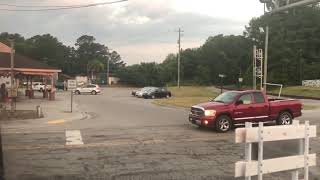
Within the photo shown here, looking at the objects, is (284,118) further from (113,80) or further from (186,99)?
(113,80)

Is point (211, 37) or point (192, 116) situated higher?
point (211, 37)

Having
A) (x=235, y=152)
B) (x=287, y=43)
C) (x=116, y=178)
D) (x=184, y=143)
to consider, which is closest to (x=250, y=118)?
(x=184, y=143)

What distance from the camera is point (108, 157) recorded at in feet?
47.7

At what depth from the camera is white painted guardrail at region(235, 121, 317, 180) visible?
8.52 metres

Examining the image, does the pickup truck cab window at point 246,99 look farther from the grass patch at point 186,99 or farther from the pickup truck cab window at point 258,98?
the grass patch at point 186,99

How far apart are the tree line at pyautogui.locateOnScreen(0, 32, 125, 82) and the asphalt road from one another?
3123cm

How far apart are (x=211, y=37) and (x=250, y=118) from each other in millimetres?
134512

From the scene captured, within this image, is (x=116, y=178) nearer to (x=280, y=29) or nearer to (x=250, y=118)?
(x=250, y=118)

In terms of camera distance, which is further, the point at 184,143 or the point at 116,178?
the point at 184,143

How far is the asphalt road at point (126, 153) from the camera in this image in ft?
39.7

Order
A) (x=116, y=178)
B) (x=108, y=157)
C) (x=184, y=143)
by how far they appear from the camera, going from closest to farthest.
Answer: (x=116, y=178) < (x=108, y=157) < (x=184, y=143)

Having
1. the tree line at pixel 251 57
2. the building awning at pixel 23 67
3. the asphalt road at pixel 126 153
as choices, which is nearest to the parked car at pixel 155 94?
the building awning at pixel 23 67

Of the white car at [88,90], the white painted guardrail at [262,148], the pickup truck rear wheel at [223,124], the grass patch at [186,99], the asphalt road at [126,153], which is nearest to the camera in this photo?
the white painted guardrail at [262,148]

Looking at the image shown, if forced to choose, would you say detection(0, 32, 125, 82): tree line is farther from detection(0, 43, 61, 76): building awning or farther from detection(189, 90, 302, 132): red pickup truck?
detection(189, 90, 302, 132): red pickup truck
